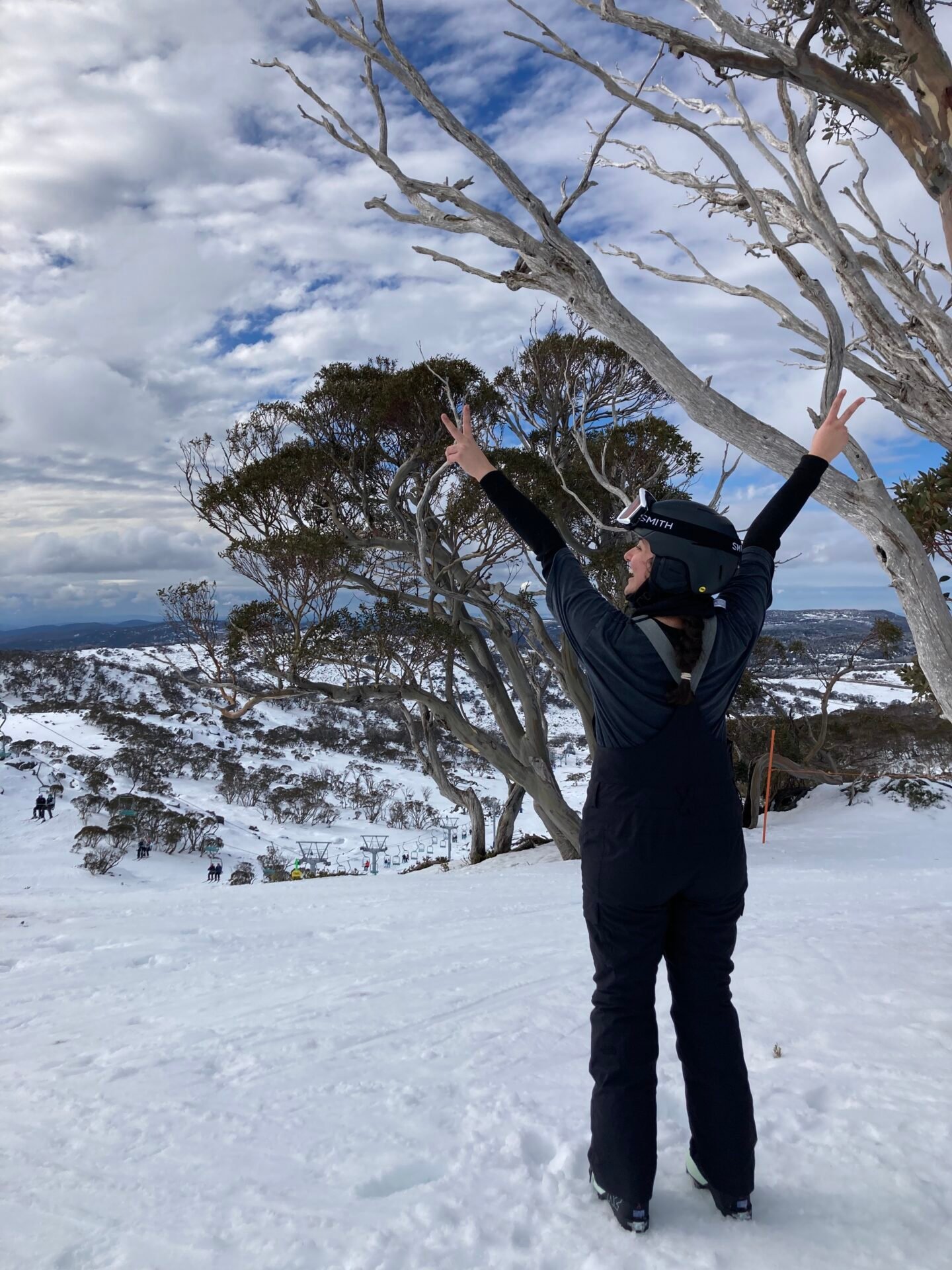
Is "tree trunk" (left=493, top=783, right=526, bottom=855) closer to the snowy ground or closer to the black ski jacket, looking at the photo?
the snowy ground

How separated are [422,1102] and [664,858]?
4.21ft

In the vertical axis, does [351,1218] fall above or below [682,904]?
below

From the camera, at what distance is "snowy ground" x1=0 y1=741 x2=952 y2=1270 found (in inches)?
69.1

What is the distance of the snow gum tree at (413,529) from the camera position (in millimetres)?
11406

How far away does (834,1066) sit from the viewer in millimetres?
2611

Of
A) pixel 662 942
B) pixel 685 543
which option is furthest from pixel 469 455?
pixel 662 942

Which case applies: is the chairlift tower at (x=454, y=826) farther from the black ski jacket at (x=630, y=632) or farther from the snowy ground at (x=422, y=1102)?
the black ski jacket at (x=630, y=632)

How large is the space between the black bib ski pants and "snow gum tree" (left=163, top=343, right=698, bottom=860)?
30.2 ft

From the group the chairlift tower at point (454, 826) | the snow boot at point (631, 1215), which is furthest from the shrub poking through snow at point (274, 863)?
the snow boot at point (631, 1215)

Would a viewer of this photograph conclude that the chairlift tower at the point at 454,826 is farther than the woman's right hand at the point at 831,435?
Yes

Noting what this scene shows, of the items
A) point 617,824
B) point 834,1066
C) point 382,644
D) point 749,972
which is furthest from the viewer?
point 382,644

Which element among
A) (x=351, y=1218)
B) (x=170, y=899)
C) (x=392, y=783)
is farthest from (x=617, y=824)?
(x=392, y=783)

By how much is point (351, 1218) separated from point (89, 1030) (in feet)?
6.25

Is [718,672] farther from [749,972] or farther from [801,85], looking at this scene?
[801,85]
